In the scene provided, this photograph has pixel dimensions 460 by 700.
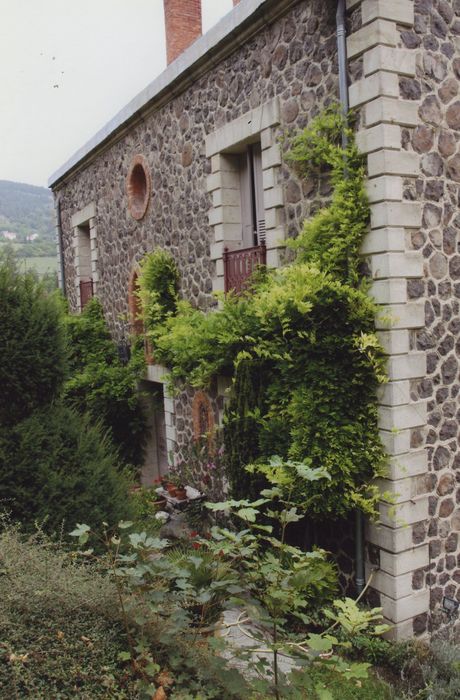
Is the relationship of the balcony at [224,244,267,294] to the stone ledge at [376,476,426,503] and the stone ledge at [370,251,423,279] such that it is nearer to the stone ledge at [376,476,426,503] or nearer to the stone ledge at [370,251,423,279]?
the stone ledge at [370,251,423,279]

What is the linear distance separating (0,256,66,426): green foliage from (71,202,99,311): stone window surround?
768 centimetres

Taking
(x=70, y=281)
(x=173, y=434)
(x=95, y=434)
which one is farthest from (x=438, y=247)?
(x=70, y=281)

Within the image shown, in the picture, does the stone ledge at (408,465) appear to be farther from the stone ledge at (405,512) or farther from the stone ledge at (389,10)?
the stone ledge at (389,10)

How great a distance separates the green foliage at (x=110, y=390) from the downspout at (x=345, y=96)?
579 centimetres

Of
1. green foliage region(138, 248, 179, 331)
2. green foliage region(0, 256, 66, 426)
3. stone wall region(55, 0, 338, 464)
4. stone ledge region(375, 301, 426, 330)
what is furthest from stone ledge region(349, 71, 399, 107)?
green foliage region(138, 248, 179, 331)

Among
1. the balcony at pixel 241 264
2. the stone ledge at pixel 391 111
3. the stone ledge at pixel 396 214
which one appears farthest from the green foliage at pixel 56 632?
the stone ledge at pixel 391 111

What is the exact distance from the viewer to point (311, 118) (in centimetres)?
673

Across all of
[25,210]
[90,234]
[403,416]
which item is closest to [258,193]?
[403,416]

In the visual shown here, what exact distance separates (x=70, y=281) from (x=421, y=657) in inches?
492

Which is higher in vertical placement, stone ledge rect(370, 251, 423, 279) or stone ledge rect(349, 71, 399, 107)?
stone ledge rect(349, 71, 399, 107)

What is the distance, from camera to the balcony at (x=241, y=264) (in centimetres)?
796

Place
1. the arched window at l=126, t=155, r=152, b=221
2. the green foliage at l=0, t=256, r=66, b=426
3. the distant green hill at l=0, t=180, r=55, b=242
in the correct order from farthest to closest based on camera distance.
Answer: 1. the distant green hill at l=0, t=180, r=55, b=242
2. the arched window at l=126, t=155, r=152, b=221
3. the green foliage at l=0, t=256, r=66, b=426

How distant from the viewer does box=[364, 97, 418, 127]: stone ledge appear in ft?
19.0

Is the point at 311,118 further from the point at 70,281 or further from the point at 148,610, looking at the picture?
the point at 70,281
